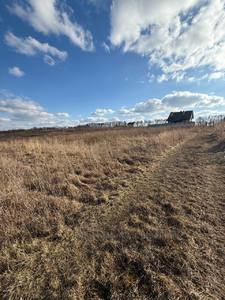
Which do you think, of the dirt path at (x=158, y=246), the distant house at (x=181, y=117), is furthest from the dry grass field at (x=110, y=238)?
the distant house at (x=181, y=117)

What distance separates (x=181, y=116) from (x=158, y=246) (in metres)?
82.4

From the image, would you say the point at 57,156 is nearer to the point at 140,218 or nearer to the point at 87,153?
the point at 87,153

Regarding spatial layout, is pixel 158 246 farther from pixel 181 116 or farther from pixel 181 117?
pixel 181 116

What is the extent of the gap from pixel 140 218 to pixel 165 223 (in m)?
0.56

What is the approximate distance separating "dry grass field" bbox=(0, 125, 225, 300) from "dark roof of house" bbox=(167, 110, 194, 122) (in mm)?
77155

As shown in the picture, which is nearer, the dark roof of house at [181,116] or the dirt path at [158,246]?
the dirt path at [158,246]

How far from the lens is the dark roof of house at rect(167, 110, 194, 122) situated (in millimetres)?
78312

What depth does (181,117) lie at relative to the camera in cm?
7944

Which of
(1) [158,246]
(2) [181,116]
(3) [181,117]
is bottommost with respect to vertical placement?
(3) [181,117]

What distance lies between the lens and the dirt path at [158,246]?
8.71 feet

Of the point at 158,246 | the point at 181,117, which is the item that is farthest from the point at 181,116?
the point at 158,246

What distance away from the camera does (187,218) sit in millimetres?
4480

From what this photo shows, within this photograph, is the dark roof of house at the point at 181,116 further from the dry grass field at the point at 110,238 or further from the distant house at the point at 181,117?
the dry grass field at the point at 110,238

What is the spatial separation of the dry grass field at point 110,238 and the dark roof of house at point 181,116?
253 ft
